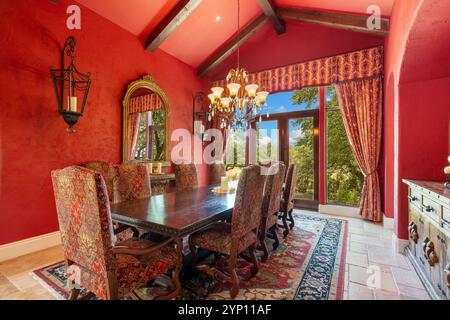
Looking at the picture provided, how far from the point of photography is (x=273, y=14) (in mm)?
4152

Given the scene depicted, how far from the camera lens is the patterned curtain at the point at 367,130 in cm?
370

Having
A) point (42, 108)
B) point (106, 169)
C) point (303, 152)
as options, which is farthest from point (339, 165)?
point (42, 108)

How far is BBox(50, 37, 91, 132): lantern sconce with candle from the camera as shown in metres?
2.73

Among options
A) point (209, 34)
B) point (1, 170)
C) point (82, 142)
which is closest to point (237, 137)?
point (209, 34)

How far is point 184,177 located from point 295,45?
12.0 ft

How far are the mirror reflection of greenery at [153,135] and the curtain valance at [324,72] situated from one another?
7.44ft

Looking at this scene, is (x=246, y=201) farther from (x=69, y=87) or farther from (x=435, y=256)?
(x=69, y=87)

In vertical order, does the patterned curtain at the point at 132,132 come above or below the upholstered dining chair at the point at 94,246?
above

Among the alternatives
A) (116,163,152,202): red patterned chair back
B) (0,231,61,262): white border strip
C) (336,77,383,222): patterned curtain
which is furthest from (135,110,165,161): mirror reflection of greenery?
(336,77,383,222): patterned curtain

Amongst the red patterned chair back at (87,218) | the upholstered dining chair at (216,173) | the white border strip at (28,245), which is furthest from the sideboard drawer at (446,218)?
the white border strip at (28,245)

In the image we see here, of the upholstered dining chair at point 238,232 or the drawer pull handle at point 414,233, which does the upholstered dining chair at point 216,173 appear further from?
the drawer pull handle at point 414,233

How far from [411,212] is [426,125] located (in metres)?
1.01

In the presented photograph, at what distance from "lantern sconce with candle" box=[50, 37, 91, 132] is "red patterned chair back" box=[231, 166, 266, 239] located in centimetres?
246

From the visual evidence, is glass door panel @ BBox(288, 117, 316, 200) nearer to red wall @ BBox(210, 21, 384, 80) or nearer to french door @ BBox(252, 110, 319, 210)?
french door @ BBox(252, 110, 319, 210)
